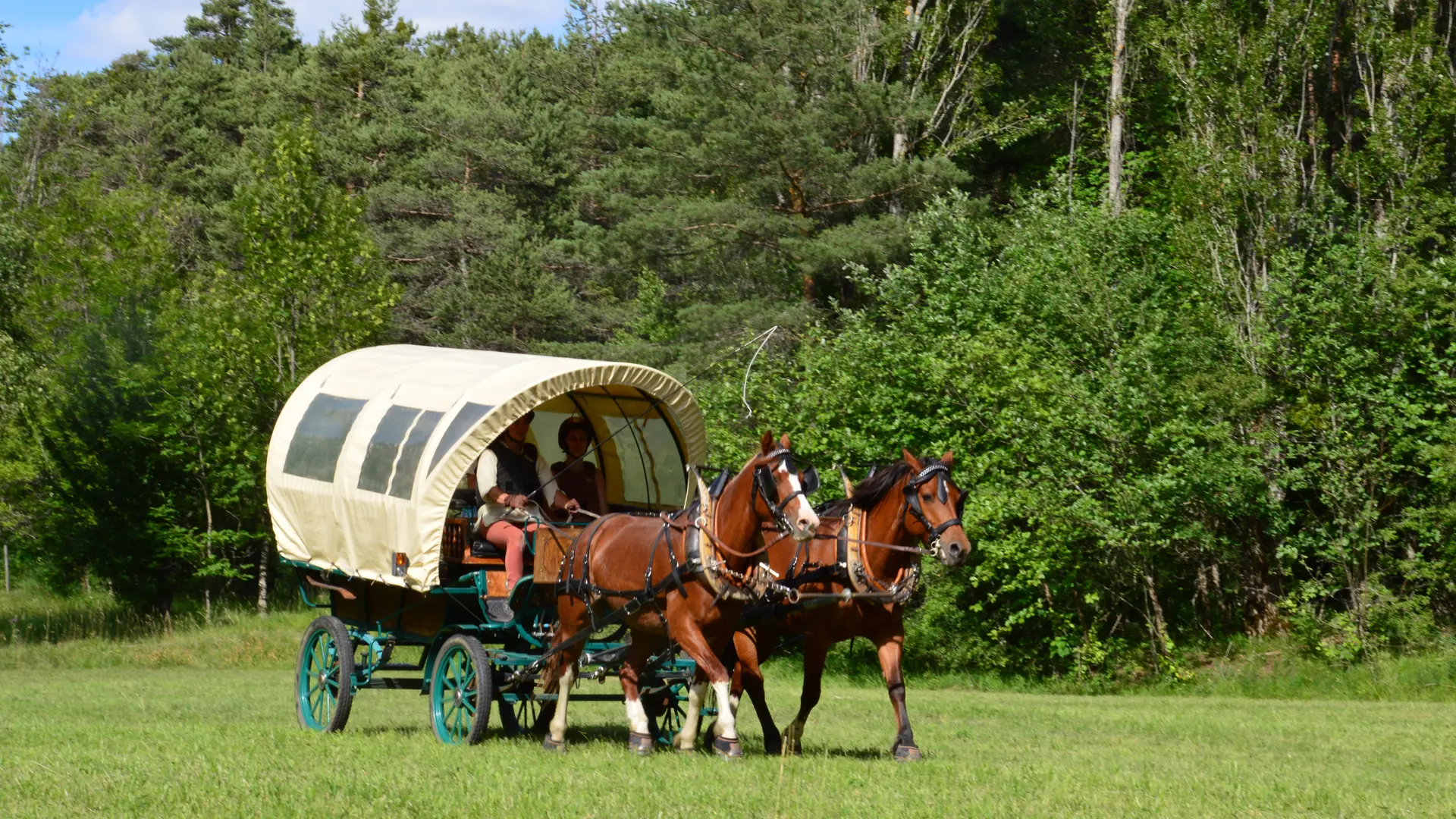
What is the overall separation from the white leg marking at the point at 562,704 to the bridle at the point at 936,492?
115 inches

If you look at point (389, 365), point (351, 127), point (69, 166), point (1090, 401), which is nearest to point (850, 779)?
point (389, 365)

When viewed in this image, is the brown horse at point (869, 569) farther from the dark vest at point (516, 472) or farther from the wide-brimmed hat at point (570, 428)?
the wide-brimmed hat at point (570, 428)

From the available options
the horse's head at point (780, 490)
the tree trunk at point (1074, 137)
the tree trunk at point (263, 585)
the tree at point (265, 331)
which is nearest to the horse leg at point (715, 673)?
the horse's head at point (780, 490)

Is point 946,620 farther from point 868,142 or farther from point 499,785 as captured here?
point 499,785

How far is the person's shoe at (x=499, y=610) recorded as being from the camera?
11750mm

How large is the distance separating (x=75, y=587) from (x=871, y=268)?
20.0 meters

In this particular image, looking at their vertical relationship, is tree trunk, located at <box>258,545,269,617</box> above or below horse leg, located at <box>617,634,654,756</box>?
below

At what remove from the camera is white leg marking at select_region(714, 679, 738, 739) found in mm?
10109

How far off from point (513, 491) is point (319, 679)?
2.41 m

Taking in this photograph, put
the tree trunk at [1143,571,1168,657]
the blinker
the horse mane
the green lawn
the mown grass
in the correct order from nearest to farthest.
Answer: the green lawn, the blinker, the horse mane, the mown grass, the tree trunk at [1143,571,1168,657]

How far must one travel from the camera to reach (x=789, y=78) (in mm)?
31547

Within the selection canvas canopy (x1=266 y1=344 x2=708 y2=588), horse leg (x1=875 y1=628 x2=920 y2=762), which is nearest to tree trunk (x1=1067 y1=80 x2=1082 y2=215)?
canvas canopy (x1=266 y1=344 x2=708 y2=588)

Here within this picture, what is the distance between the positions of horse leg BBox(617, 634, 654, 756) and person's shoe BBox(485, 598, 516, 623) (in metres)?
0.95

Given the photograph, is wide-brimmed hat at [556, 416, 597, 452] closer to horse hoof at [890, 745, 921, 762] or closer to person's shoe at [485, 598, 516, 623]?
person's shoe at [485, 598, 516, 623]
